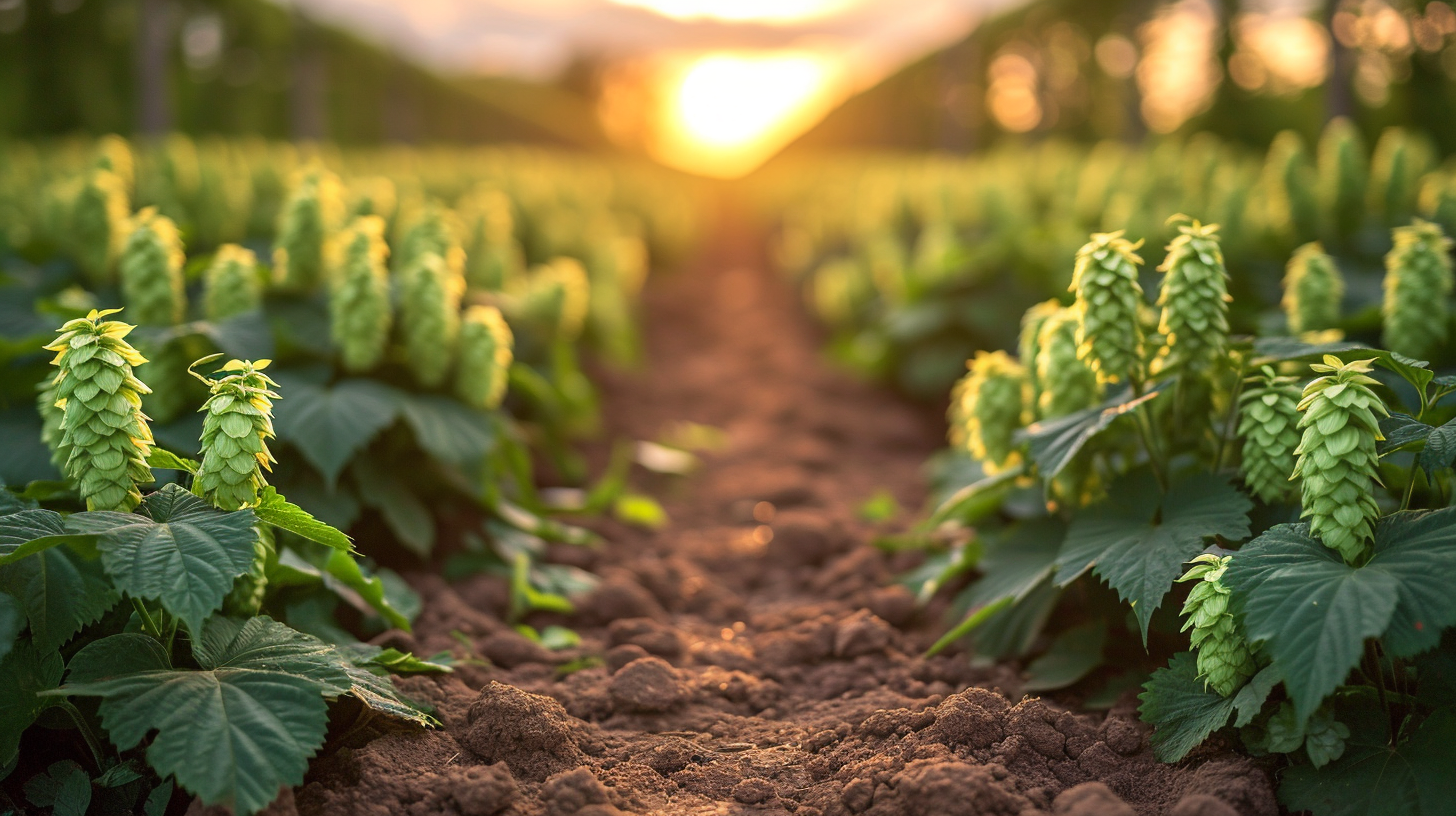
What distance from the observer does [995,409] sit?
2797mm

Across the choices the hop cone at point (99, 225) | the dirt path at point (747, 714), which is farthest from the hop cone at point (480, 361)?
the hop cone at point (99, 225)

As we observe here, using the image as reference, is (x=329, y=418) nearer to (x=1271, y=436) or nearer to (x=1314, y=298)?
(x=1271, y=436)

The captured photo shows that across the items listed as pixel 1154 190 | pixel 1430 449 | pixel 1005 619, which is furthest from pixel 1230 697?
pixel 1154 190

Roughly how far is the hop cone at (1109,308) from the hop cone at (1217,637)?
1.88 feet

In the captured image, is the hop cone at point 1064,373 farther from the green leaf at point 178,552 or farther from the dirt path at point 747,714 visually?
the green leaf at point 178,552

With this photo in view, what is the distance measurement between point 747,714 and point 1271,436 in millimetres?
1448

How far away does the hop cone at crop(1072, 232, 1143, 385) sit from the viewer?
2.23 meters

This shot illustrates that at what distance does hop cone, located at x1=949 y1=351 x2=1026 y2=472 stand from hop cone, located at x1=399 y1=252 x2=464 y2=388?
5.65ft

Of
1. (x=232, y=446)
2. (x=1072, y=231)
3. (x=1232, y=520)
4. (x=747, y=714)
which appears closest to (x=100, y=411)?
(x=232, y=446)

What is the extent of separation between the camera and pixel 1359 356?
6.66 feet

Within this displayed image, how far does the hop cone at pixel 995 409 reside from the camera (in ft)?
9.17

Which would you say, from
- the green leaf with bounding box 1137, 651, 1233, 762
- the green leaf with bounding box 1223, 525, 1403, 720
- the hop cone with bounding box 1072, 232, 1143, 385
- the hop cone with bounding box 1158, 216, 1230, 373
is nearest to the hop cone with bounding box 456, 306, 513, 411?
the hop cone with bounding box 1072, 232, 1143, 385

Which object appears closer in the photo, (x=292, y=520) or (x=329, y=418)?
(x=292, y=520)

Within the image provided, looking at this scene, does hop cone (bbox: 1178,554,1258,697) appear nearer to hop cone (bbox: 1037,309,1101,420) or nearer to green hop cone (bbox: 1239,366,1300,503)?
green hop cone (bbox: 1239,366,1300,503)
